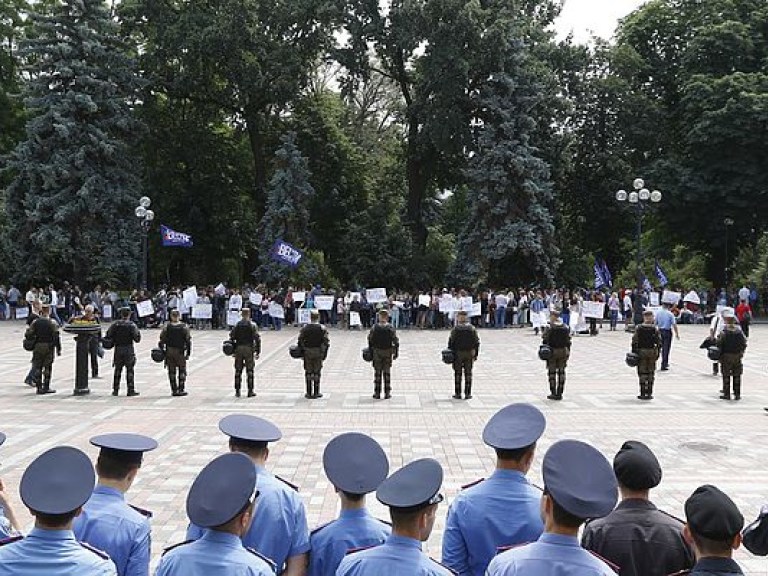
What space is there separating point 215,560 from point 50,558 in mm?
735

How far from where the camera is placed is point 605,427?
1359 cm

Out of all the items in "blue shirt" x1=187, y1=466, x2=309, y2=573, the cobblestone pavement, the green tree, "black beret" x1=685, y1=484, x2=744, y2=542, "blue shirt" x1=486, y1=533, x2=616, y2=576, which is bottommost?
the cobblestone pavement

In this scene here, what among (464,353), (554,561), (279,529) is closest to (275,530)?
(279,529)

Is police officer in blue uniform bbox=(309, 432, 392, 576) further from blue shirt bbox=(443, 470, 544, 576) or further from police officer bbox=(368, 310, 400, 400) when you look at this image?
police officer bbox=(368, 310, 400, 400)

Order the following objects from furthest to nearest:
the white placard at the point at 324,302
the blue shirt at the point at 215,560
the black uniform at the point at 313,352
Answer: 1. the white placard at the point at 324,302
2. the black uniform at the point at 313,352
3. the blue shirt at the point at 215,560

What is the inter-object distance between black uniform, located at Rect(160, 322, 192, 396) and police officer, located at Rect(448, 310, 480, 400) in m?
5.57

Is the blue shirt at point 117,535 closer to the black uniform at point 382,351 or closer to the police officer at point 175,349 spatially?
the black uniform at point 382,351

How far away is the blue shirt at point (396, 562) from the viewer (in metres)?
3.32

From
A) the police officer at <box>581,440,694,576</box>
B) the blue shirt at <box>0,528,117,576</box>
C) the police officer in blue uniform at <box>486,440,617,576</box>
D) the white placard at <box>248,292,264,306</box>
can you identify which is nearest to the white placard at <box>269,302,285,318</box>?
the white placard at <box>248,292,264,306</box>

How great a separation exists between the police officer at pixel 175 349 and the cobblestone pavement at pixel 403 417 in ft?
1.32

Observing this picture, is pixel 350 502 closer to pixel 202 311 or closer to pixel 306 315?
pixel 306 315

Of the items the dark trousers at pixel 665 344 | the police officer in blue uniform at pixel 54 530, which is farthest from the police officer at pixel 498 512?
the dark trousers at pixel 665 344

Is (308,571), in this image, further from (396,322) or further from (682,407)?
(396,322)

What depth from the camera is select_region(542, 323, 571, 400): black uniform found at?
16.5 meters
